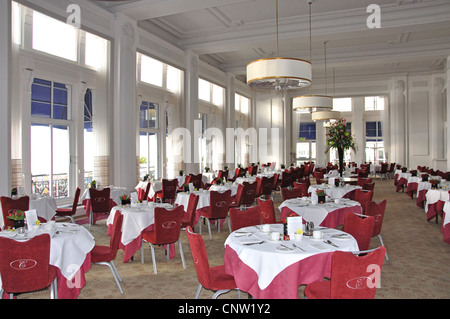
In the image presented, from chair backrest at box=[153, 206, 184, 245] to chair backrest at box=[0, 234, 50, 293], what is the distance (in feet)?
5.51

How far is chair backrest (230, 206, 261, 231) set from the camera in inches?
187

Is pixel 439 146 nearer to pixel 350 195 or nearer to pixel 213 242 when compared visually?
pixel 350 195

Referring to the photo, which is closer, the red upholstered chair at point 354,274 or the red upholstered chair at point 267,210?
the red upholstered chair at point 354,274

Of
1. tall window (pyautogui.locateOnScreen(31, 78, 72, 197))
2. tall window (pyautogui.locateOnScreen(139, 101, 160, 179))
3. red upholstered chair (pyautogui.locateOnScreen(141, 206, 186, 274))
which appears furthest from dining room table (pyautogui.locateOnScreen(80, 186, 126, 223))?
red upholstered chair (pyautogui.locateOnScreen(141, 206, 186, 274))

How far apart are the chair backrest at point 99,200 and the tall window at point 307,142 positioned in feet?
62.8

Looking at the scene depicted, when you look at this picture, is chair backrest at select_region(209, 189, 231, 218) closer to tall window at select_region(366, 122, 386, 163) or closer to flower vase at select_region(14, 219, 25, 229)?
flower vase at select_region(14, 219, 25, 229)

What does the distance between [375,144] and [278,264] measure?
22525 millimetres

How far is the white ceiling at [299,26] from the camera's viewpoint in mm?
9555

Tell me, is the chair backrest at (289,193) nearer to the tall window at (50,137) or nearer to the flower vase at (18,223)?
the flower vase at (18,223)

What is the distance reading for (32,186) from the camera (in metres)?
7.74

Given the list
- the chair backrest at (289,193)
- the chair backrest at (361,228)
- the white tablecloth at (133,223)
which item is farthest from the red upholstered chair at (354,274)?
the chair backrest at (289,193)

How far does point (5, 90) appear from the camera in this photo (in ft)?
20.9

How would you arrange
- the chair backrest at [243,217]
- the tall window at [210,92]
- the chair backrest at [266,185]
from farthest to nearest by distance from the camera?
the tall window at [210,92] → the chair backrest at [266,185] → the chair backrest at [243,217]
